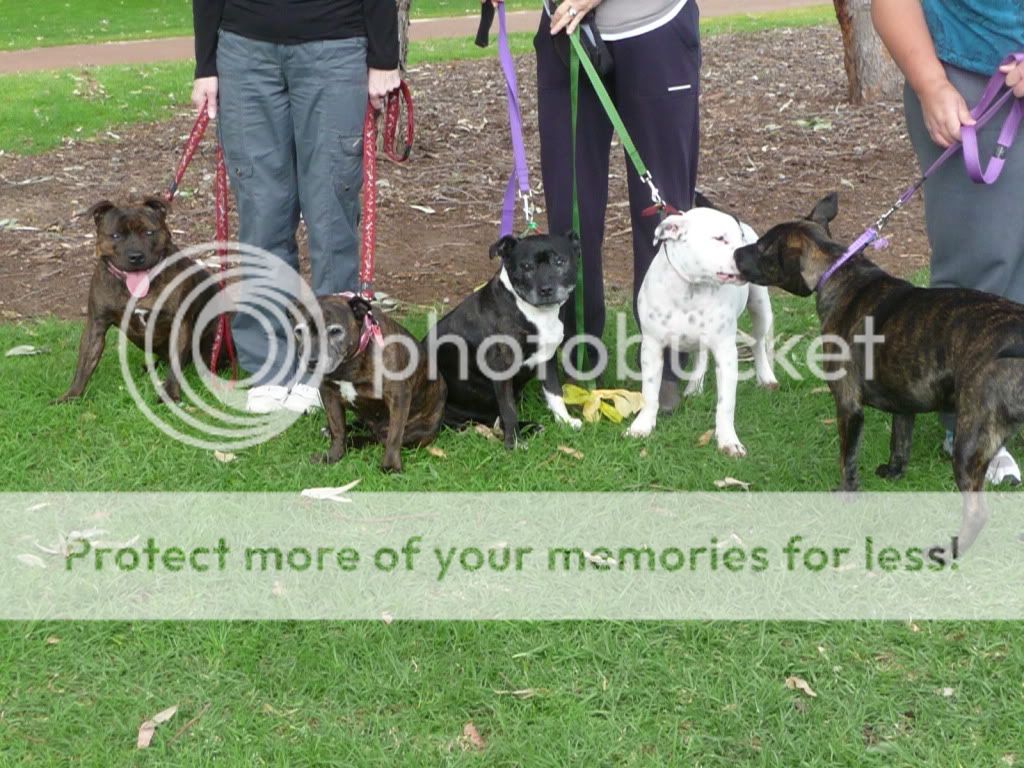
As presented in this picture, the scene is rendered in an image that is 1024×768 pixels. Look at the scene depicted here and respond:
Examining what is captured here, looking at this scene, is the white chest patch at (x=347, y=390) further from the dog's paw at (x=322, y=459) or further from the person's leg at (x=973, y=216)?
the person's leg at (x=973, y=216)

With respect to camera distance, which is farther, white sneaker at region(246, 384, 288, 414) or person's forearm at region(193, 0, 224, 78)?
white sneaker at region(246, 384, 288, 414)

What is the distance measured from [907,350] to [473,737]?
2215mm

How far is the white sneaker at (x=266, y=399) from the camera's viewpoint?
5871 millimetres

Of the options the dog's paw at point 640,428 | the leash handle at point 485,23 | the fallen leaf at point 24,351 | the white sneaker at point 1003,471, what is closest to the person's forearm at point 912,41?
the white sneaker at point 1003,471

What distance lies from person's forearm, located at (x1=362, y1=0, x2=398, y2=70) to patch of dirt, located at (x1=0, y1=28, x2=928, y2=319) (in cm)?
230

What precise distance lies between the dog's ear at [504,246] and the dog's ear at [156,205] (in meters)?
1.78

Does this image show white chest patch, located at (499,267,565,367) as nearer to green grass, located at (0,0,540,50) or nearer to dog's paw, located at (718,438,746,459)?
dog's paw, located at (718,438,746,459)

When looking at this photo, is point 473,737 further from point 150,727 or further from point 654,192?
point 654,192

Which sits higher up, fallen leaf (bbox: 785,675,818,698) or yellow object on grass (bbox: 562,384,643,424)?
fallen leaf (bbox: 785,675,818,698)

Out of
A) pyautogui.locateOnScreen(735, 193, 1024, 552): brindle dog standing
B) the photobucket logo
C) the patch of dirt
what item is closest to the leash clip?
pyautogui.locateOnScreen(735, 193, 1024, 552): brindle dog standing

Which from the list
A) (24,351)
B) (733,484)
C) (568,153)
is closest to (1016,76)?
(733,484)

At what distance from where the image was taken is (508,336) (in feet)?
17.9

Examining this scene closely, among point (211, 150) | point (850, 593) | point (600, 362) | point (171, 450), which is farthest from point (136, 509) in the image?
point (211, 150)

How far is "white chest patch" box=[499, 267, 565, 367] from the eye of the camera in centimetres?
543
